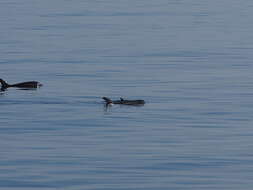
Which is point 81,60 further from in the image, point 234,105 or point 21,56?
point 234,105

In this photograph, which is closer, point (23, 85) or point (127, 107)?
point (127, 107)

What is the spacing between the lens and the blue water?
925 inches

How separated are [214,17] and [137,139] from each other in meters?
40.7

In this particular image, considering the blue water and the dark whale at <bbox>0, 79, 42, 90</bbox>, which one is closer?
the blue water

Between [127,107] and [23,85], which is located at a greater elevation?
[23,85]

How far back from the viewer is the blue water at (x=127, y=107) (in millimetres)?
23484

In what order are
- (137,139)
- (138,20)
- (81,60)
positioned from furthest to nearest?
(138,20)
(81,60)
(137,139)

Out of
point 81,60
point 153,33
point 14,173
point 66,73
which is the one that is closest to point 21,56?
point 81,60

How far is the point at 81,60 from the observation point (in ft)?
144

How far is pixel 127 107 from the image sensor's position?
1266 inches

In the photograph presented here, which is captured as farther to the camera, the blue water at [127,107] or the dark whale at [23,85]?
the dark whale at [23,85]

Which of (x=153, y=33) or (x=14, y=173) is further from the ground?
(x=153, y=33)

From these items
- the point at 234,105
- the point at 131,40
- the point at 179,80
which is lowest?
the point at 234,105

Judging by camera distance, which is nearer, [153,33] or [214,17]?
[153,33]
